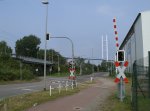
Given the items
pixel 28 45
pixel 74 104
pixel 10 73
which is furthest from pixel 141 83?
pixel 28 45

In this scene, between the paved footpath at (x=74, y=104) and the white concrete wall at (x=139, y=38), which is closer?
the paved footpath at (x=74, y=104)

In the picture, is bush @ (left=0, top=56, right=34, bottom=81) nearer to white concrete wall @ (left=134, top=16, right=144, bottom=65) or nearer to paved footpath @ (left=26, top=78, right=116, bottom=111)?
white concrete wall @ (left=134, top=16, right=144, bottom=65)

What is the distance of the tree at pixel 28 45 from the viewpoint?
163875 mm

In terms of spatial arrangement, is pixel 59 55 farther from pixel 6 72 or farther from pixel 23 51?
pixel 6 72

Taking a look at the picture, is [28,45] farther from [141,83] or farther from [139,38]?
[141,83]

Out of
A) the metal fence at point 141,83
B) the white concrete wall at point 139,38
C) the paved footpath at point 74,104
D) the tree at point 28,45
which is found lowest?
the paved footpath at point 74,104

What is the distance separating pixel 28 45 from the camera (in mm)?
163625

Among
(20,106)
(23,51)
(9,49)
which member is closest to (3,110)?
(20,106)

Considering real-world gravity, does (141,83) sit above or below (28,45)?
below

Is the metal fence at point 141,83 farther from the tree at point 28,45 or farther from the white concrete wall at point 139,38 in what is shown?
the tree at point 28,45

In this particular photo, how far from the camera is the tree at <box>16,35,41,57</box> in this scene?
6452 inches

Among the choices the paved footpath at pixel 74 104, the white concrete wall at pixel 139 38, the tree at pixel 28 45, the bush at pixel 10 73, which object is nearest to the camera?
the paved footpath at pixel 74 104

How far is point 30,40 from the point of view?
16388 cm

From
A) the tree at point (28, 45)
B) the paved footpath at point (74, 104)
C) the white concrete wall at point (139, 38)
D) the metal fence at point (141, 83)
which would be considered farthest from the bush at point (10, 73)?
the tree at point (28, 45)
